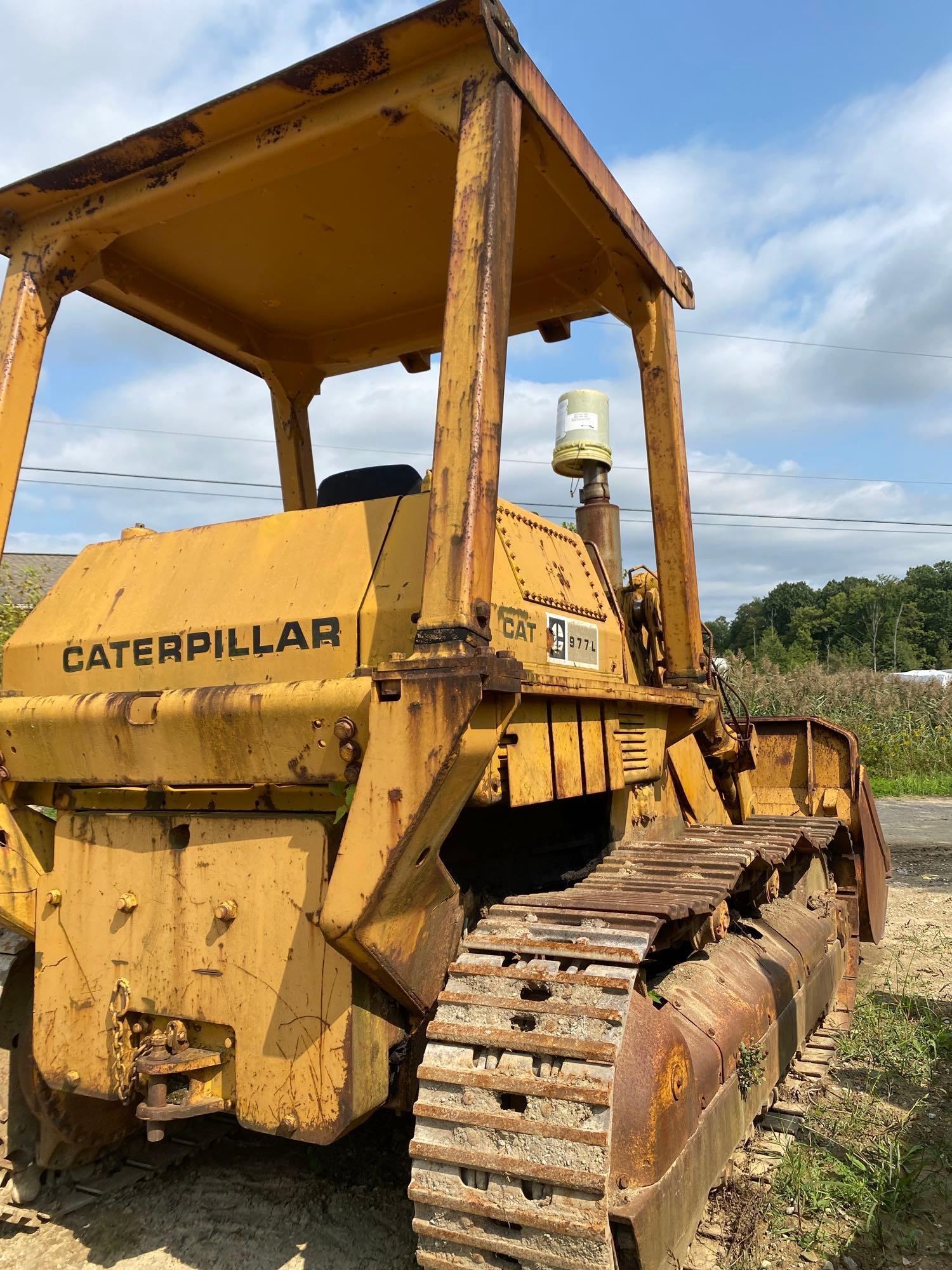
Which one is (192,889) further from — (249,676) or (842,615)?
(842,615)

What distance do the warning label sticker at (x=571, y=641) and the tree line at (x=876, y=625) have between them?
57404 millimetres

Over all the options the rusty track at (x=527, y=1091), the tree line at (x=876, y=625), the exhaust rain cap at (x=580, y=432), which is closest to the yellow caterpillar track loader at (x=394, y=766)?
the rusty track at (x=527, y=1091)

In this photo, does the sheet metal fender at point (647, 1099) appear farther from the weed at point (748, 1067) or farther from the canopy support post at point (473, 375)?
the canopy support post at point (473, 375)

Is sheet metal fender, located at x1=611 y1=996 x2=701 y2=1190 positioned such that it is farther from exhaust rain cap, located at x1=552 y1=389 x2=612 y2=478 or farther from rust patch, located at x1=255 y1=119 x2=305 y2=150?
exhaust rain cap, located at x1=552 y1=389 x2=612 y2=478

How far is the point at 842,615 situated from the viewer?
78500 millimetres

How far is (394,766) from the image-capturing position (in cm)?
230

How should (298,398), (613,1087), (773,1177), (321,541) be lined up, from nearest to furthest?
(613,1087) → (321,541) → (773,1177) → (298,398)

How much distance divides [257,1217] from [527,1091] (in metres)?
1.52

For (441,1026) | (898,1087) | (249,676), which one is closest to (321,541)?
(249,676)

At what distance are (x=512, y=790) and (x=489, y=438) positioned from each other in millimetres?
910

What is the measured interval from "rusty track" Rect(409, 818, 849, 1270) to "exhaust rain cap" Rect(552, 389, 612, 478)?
2973 mm

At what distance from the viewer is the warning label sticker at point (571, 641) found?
10.9 ft

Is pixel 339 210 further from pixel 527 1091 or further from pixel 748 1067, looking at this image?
pixel 748 1067

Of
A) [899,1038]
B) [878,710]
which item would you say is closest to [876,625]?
[878,710]
